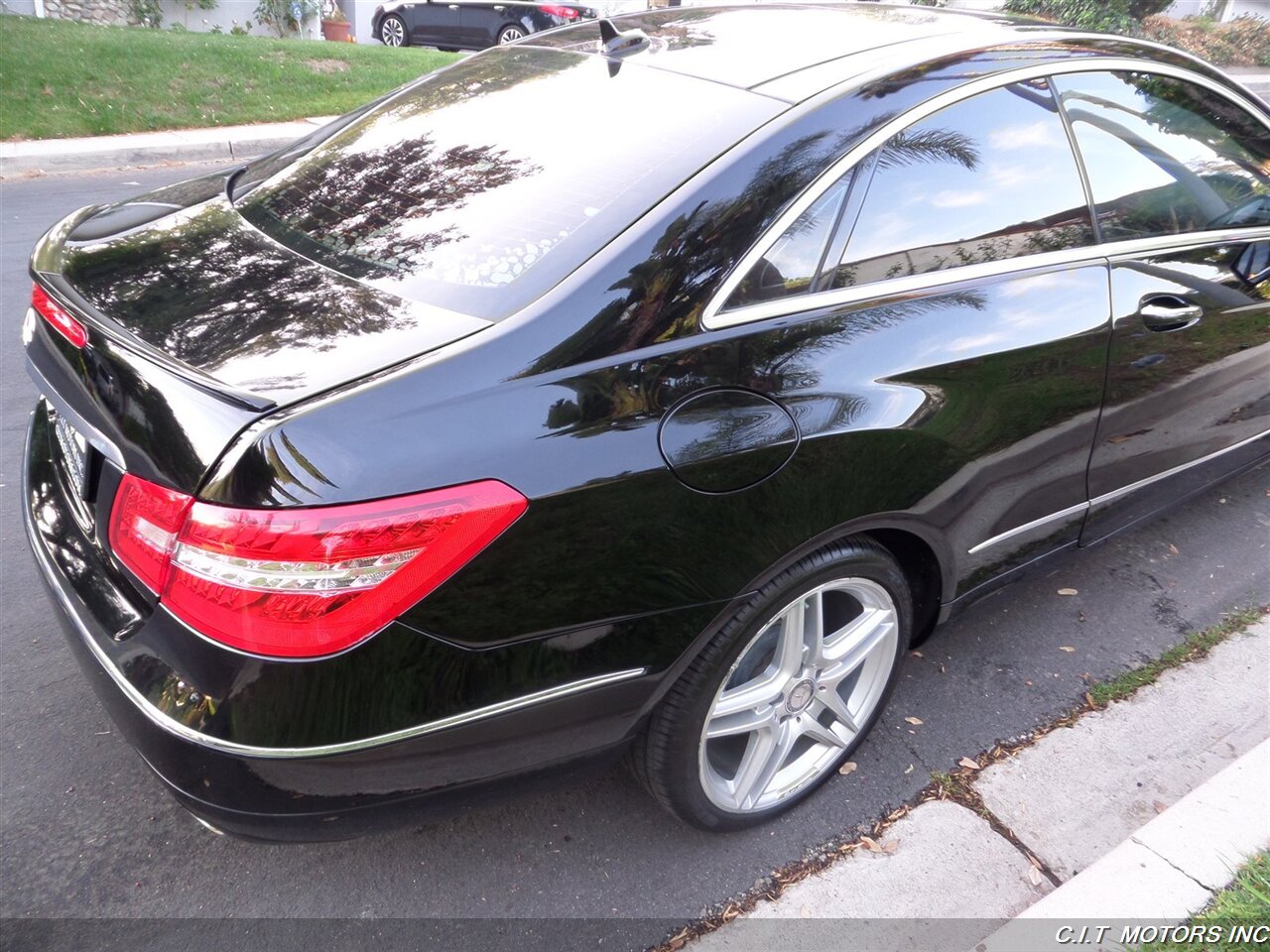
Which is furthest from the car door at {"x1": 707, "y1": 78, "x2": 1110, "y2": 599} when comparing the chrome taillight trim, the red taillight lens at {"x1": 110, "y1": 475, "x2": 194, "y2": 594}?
the red taillight lens at {"x1": 110, "y1": 475, "x2": 194, "y2": 594}

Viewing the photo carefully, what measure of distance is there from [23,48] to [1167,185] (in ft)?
38.7

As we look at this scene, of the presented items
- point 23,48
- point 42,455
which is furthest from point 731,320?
point 23,48

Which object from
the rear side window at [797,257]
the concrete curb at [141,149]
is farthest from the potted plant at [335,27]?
the rear side window at [797,257]

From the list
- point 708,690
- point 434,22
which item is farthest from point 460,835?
point 434,22

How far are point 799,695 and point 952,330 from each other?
927 mm

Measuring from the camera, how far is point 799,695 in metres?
2.32

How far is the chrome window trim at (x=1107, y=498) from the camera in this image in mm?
2541

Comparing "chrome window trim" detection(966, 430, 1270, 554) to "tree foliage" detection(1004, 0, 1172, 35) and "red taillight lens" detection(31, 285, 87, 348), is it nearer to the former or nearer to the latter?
"red taillight lens" detection(31, 285, 87, 348)

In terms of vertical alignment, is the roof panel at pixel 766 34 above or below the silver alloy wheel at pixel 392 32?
above

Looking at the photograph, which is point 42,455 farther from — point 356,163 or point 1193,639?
point 1193,639

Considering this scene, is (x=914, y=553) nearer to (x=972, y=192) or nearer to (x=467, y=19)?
(x=972, y=192)

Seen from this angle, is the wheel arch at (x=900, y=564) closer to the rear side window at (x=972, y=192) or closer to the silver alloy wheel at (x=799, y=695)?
the silver alloy wheel at (x=799, y=695)

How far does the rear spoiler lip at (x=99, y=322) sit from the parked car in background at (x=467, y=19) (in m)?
15.1

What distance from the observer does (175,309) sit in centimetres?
192
